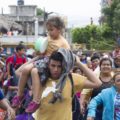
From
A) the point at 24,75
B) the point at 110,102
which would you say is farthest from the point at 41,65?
the point at 110,102

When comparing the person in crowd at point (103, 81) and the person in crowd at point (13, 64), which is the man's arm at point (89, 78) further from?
the person in crowd at point (13, 64)

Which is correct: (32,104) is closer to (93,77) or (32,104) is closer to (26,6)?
(93,77)

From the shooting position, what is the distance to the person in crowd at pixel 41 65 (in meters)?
5.62

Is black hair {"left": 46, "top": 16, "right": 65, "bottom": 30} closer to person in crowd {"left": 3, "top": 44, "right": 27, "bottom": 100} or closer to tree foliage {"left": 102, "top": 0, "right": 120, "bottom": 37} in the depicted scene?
person in crowd {"left": 3, "top": 44, "right": 27, "bottom": 100}

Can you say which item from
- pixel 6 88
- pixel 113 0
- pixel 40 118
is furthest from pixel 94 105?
pixel 113 0

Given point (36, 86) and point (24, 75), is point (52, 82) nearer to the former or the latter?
point (36, 86)

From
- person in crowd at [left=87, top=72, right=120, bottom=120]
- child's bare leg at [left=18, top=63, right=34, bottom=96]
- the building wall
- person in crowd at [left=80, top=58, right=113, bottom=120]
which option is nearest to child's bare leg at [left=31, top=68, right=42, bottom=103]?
child's bare leg at [left=18, top=63, right=34, bottom=96]

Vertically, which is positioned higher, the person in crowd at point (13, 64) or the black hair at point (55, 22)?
the black hair at point (55, 22)

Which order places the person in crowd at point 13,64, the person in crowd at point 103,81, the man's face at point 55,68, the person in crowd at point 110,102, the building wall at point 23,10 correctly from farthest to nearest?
the building wall at point 23,10 < the person in crowd at point 13,64 < the person in crowd at point 103,81 < the person in crowd at point 110,102 < the man's face at point 55,68

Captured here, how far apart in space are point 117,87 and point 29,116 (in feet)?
5.48

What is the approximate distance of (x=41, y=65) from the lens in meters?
5.70

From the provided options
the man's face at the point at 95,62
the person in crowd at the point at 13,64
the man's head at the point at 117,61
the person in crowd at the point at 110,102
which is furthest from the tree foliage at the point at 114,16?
the person in crowd at the point at 110,102

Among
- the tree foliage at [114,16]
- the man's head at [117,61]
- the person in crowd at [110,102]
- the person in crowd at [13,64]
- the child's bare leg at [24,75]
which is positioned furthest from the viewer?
the tree foliage at [114,16]

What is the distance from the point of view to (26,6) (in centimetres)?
9525
